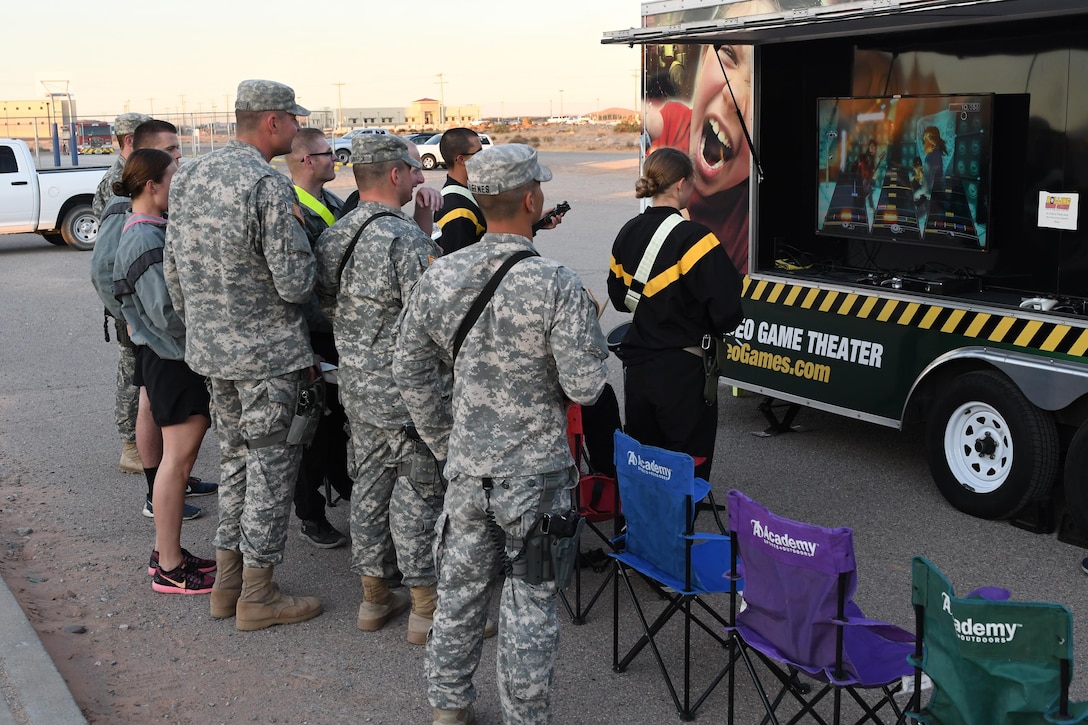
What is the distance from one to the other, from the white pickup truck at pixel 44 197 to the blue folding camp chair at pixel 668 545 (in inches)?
587

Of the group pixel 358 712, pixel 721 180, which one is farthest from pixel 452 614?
pixel 721 180

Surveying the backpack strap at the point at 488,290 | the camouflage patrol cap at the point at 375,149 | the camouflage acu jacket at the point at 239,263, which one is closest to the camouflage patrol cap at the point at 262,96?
the camouflage acu jacket at the point at 239,263

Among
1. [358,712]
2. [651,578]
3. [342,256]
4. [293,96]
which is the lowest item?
[358,712]

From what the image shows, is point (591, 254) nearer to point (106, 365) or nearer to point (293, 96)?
point (106, 365)

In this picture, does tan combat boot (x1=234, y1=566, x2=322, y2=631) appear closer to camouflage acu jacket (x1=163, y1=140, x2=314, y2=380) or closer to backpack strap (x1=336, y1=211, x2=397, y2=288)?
camouflage acu jacket (x1=163, y1=140, x2=314, y2=380)

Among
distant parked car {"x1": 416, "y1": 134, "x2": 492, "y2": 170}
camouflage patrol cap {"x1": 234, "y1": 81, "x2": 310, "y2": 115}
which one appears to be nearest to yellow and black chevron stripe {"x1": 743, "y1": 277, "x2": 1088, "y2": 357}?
camouflage patrol cap {"x1": 234, "y1": 81, "x2": 310, "y2": 115}

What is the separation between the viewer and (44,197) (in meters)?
17.0

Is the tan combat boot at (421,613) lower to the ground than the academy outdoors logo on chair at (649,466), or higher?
lower

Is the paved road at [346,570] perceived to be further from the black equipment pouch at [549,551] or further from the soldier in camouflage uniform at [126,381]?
the black equipment pouch at [549,551]

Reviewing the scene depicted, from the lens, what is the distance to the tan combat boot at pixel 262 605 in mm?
4312

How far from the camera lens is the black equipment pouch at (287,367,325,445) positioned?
13.8 ft

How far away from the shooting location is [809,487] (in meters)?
5.98

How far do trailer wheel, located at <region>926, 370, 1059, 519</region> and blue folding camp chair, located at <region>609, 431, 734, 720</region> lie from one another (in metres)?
1.96

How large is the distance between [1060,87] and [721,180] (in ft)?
6.59
